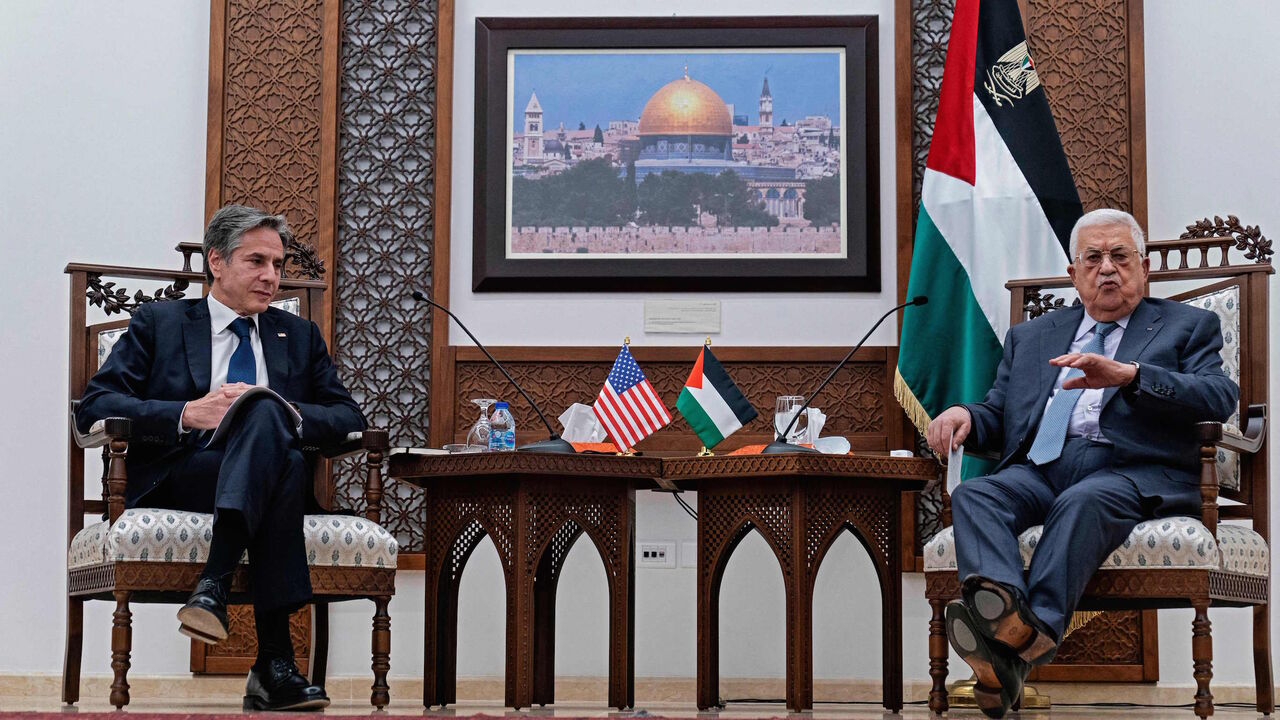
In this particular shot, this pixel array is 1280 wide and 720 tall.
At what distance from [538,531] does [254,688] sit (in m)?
0.78

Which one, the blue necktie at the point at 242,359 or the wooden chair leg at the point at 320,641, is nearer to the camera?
the blue necktie at the point at 242,359

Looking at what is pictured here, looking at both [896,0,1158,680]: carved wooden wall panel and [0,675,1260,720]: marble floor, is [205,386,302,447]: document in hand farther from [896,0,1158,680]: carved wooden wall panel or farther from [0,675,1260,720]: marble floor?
[896,0,1158,680]: carved wooden wall panel

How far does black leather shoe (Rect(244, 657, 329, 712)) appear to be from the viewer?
320 centimetres

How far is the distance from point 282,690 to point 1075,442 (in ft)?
6.57

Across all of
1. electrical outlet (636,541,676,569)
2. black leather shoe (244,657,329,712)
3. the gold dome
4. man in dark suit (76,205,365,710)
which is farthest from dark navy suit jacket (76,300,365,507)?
the gold dome

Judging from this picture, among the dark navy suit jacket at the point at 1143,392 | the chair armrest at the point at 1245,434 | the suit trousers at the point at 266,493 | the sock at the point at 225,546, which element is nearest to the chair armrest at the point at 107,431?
the suit trousers at the point at 266,493

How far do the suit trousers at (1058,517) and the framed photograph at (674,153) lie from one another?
1.49 metres

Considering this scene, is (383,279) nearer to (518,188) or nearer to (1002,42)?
(518,188)

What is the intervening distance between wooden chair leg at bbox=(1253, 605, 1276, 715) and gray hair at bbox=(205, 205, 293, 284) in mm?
2706

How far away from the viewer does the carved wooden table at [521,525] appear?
11.2ft

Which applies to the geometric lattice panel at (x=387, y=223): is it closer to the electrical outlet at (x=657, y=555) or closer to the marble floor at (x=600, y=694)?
the marble floor at (x=600, y=694)

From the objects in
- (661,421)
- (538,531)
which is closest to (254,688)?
(538,531)

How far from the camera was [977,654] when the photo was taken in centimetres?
288

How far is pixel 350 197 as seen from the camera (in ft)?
15.6
